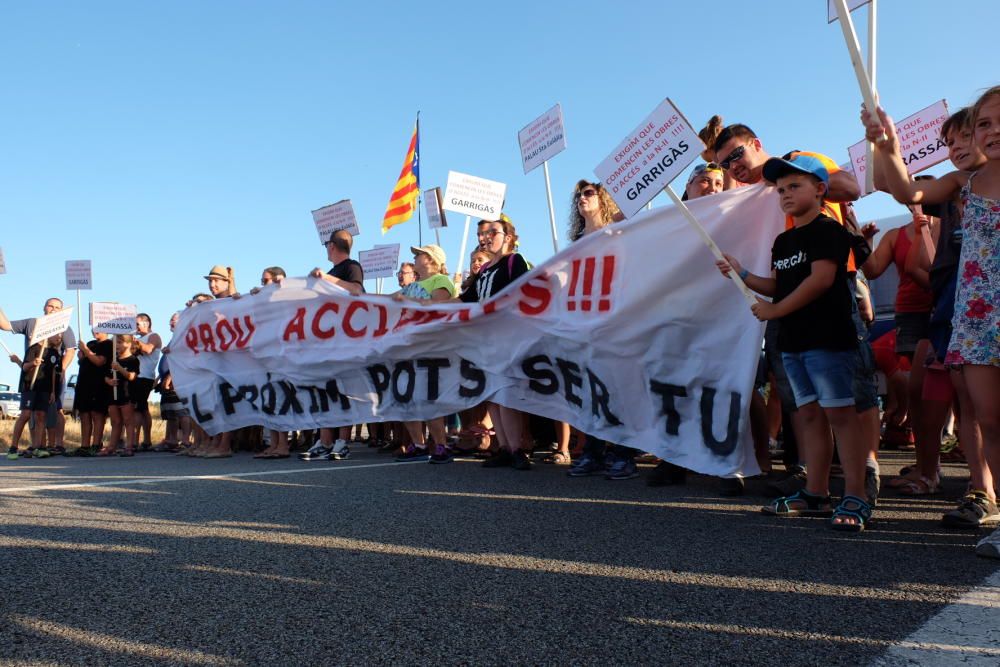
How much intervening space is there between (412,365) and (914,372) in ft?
12.9

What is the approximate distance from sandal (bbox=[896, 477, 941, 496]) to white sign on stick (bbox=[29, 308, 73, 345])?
10274 mm

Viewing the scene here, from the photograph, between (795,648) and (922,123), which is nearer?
(795,648)

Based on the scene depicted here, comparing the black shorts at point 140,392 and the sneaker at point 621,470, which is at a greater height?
the black shorts at point 140,392

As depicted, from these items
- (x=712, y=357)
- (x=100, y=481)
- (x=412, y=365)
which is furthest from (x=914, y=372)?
(x=100, y=481)

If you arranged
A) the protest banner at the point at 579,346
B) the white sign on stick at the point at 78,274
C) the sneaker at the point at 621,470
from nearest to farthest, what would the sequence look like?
the protest banner at the point at 579,346, the sneaker at the point at 621,470, the white sign on stick at the point at 78,274

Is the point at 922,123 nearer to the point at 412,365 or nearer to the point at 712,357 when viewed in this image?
the point at 712,357

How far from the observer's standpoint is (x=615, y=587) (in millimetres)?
2490

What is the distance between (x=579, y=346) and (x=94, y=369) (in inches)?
323

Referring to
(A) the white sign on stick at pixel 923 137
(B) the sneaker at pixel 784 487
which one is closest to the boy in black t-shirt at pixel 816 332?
(B) the sneaker at pixel 784 487

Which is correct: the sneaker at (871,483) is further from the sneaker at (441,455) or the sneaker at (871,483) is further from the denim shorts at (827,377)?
the sneaker at (441,455)

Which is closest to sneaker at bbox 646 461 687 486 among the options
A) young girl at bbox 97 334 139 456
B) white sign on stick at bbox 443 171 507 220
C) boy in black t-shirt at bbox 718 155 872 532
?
boy in black t-shirt at bbox 718 155 872 532

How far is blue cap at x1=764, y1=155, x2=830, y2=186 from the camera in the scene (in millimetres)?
3689

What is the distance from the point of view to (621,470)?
17.3 ft

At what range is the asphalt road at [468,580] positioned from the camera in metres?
1.95
